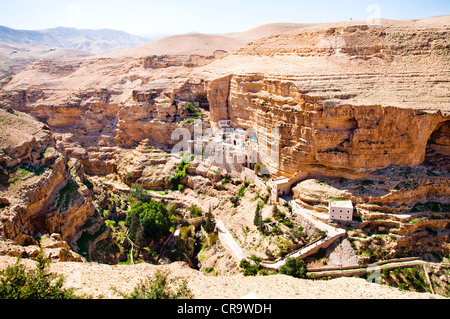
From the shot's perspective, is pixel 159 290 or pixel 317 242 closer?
pixel 159 290

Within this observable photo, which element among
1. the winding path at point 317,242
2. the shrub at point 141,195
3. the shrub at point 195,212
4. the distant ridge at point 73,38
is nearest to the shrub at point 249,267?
the winding path at point 317,242

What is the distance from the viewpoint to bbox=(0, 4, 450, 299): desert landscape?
674 inches

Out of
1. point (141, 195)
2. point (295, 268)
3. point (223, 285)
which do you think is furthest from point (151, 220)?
point (223, 285)

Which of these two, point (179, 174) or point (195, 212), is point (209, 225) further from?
point (179, 174)

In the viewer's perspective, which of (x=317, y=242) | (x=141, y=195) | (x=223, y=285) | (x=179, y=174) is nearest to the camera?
(x=223, y=285)

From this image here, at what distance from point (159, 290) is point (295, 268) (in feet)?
31.7

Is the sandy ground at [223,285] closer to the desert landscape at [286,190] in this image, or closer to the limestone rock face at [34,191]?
the desert landscape at [286,190]

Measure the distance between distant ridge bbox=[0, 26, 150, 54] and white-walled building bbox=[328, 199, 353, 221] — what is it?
120 metres

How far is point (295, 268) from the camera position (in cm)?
1838

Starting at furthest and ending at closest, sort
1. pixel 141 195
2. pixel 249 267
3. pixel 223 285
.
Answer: pixel 141 195, pixel 249 267, pixel 223 285

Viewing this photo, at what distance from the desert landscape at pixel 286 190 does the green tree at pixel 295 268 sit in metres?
0.22

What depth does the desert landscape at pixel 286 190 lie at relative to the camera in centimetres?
1711

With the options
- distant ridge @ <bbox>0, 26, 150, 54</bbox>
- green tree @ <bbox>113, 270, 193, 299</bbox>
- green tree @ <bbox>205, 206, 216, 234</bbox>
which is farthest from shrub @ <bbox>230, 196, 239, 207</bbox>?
distant ridge @ <bbox>0, 26, 150, 54</bbox>

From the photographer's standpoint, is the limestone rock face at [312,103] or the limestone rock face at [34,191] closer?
the limestone rock face at [34,191]
